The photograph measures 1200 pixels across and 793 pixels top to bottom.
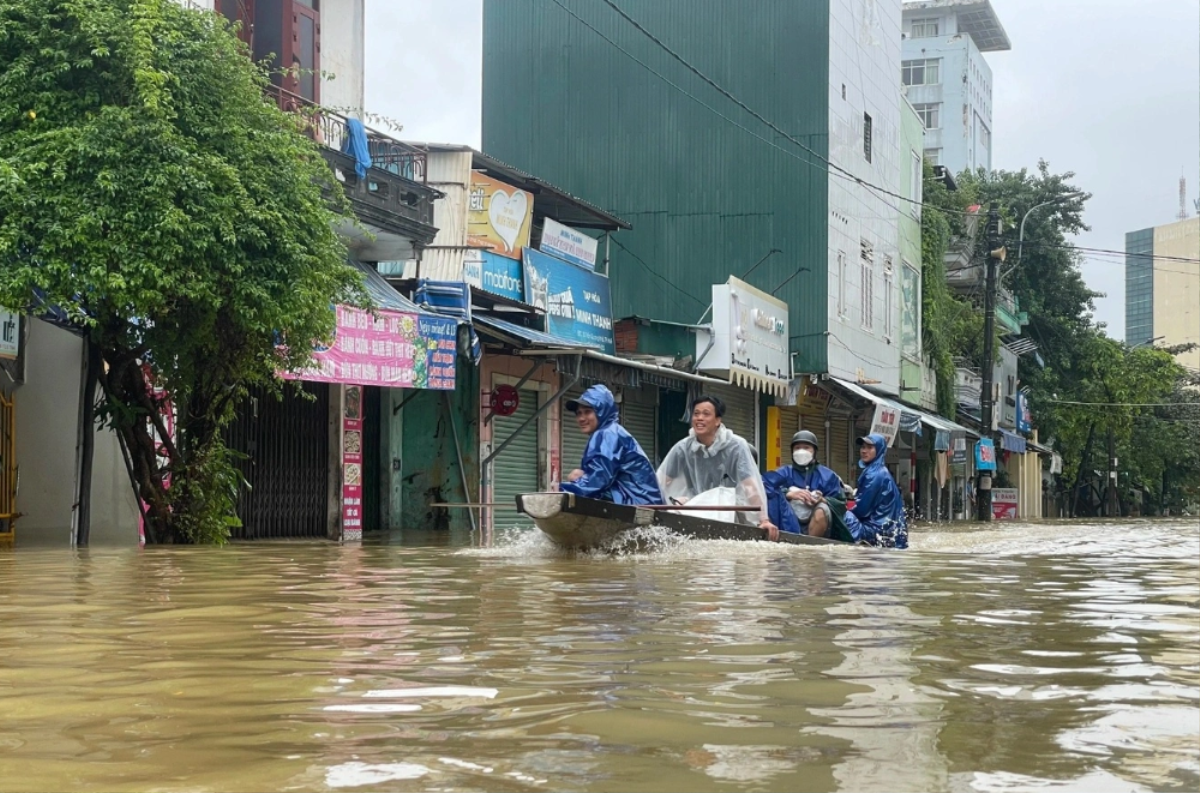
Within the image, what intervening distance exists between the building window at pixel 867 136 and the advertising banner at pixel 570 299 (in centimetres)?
962

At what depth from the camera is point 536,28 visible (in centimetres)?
2983

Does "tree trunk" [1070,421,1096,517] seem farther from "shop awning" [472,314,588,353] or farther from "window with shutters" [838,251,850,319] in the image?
"shop awning" [472,314,588,353]

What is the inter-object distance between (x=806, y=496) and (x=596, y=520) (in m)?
3.65

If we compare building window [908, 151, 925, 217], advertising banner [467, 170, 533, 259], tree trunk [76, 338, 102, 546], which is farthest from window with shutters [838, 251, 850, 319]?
tree trunk [76, 338, 102, 546]

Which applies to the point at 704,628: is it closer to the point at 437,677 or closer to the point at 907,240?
the point at 437,677

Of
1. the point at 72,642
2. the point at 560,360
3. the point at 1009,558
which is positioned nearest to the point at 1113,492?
the point at 560,360

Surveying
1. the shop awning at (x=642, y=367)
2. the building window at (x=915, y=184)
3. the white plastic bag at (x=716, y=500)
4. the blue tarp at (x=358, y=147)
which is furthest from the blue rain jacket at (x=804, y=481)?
the building window at (x=915, y=184)

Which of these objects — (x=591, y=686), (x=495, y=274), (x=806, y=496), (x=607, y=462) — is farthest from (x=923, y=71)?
(x=591, y=686)

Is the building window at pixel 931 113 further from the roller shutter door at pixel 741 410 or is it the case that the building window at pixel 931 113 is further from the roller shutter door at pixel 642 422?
the roller shutter door at pixel 642 422

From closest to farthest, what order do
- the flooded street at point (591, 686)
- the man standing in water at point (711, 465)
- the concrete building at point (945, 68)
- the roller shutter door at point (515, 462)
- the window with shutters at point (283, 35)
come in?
1. the flooded street at point (591, 686)
2. the man standing in water at point (711, 465)
3. the window with shutters at point (283, 35)
4. the roller shutter door at point (515, 462)
5. the concrete building at point (945, 68)

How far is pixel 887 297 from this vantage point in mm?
34719

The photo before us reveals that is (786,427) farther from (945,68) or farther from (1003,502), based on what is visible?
(945,68)

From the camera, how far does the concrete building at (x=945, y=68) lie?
267 feet

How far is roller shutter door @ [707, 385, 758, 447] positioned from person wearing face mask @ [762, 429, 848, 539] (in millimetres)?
14067
